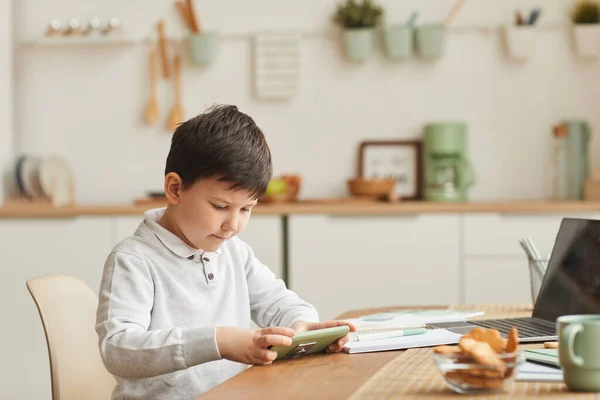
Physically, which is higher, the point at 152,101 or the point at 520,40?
the point at 520,40

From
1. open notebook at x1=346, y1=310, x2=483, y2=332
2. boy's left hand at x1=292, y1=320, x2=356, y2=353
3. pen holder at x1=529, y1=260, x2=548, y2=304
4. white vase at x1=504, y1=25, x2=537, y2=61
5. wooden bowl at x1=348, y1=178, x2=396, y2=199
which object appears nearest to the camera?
boy's left hand at x1=292, y1=320, x2=356, y2=353

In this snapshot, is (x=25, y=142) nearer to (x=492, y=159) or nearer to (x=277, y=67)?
(x=277, y=67)

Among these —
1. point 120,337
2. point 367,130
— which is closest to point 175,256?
point 120,337

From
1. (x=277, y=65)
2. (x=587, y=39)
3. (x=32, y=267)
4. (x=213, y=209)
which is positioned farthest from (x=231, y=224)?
(x=587, y=39)

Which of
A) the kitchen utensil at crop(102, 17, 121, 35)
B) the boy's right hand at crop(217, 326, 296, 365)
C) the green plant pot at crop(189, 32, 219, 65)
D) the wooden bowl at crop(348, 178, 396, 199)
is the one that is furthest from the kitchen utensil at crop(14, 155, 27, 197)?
the boy's right hand at crop(217, 326, 296, 365)

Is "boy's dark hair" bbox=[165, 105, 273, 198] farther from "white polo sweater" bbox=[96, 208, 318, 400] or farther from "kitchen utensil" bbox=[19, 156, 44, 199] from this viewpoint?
"kitchen utensil" bbox=[19, 156, 44, 199]

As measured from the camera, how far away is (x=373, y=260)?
11.4 ft

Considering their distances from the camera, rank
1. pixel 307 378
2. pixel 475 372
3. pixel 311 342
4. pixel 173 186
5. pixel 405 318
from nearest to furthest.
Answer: pixel 475 372
pixel 307 378
pixel 311 342
pixel 173 186
pixel 405 318

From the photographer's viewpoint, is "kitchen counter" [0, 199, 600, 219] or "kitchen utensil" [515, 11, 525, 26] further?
"kitchen utensil" [515, 11, 525, 26]

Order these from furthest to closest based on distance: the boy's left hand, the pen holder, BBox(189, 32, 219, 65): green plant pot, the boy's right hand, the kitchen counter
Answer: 1. BBox(189, 32, 219, 65): green plant pot
2. the kitchen counter
3. the pen holder
4. the boy's left hand
5. the boy's right hand

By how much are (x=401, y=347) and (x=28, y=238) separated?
99.3 inches

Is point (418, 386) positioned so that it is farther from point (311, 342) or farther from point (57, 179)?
point (57, 179)

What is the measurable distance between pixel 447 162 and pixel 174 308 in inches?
97.5

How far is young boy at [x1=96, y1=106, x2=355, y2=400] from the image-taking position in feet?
4.23
